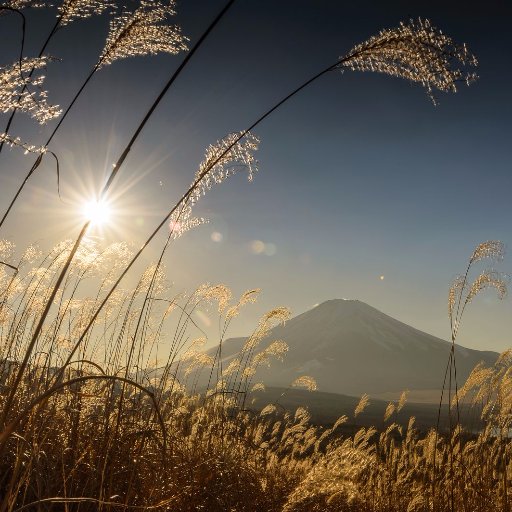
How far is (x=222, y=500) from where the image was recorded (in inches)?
120

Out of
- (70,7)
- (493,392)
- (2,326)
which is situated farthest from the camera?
(493,392)

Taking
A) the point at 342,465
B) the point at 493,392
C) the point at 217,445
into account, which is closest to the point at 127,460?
the point at 217,445

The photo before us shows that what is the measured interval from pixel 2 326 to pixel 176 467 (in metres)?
3.01

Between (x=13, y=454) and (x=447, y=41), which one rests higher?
(x=447, y=41)

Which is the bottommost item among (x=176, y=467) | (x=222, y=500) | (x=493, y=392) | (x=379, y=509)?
(x=379, y=509)

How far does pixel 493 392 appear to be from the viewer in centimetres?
553

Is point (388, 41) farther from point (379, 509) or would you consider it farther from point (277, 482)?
point (379, 509)

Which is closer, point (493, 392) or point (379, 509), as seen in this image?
point (379, 509)

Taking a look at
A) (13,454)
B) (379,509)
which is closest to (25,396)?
(13,454)

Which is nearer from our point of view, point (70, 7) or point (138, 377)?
point (70, 7)

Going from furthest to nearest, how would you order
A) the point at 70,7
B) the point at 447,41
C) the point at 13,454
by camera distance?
the point at 13,454, the point at 70,7, the point at 447,41

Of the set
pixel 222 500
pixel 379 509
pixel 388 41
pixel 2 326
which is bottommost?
pixel 379 509

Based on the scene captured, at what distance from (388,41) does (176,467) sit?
2832 millimetres

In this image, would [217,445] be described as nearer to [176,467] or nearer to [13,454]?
[176,467]
